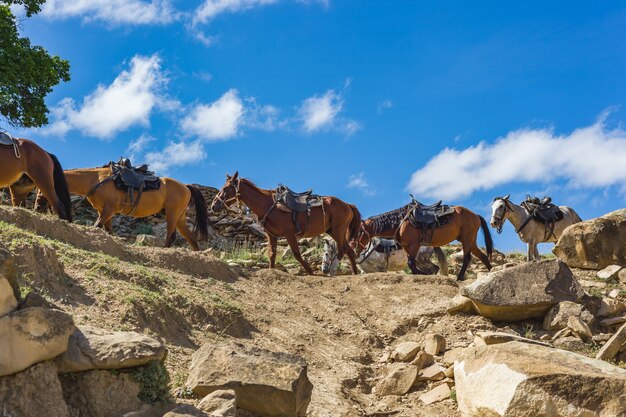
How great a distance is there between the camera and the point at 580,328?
12023 mm

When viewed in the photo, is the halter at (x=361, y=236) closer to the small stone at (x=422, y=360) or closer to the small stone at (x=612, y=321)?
the small stone at (x=612, y=321)

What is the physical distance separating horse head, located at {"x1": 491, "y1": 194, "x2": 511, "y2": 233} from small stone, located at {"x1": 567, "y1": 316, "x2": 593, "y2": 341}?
28.4 ft

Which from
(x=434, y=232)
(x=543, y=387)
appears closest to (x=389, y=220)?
(x=434, y=232)

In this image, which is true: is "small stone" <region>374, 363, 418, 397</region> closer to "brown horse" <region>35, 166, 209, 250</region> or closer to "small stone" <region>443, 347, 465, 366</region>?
"small stone" <region>443, 347, 465, 366</region>

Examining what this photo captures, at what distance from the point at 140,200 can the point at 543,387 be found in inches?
480

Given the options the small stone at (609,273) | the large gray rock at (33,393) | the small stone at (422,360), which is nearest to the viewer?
the large gray rock at (33,393)

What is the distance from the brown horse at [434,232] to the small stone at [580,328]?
612 centimetres

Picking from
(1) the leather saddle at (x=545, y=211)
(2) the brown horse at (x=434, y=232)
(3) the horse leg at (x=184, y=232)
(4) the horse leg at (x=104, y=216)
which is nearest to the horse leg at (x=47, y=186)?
(4) the horse leg at (x=104, y=216)

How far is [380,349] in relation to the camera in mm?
12344

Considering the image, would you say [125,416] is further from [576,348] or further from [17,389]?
[576,348]

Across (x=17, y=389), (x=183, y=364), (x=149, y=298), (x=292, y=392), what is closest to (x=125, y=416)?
(x=17, y=389)

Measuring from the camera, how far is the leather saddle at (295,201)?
18.5 meters

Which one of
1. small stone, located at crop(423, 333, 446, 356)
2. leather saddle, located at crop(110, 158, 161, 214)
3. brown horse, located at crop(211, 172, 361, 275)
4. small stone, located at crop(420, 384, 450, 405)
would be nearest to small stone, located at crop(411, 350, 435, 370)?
small stone, located at crop(423, 333, 446, 356)

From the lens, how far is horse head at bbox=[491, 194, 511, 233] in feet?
67.8
